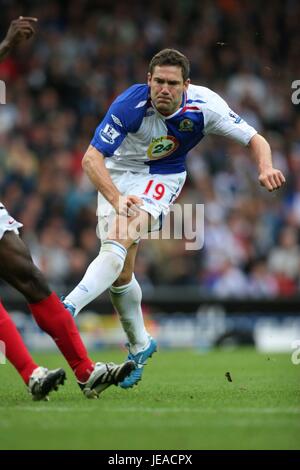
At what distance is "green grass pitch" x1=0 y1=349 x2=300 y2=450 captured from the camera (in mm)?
4629

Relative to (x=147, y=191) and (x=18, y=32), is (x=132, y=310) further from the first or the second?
(x=18, y=32)

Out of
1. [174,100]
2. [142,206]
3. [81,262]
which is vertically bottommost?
[142,206]

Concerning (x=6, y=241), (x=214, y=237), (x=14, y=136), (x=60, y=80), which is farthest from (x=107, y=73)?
(x=6, y=241)

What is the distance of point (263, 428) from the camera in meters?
4.98

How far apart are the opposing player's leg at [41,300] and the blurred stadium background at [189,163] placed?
697 centimetres

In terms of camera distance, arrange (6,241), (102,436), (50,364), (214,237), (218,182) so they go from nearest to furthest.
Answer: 1. (102,436)
2. (6,241)
3. (50,364)
4. (214,237)
5. (218,182)

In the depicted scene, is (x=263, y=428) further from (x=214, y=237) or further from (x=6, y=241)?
(x=214, y=237)

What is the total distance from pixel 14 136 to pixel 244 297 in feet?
13.7

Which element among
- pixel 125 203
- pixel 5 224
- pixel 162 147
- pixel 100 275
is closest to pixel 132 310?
pixel 100 275

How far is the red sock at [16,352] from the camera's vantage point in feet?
19.4

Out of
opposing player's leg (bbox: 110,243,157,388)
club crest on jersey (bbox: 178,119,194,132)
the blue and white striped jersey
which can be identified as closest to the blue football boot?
opposing player's leg (bbox: 110,243,157,388)

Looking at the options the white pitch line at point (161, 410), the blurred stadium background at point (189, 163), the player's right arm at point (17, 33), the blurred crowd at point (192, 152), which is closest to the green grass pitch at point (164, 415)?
the white pitch line at point (161, 410)

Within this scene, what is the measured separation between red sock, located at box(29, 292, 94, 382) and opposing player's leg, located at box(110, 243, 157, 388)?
0.97 meters

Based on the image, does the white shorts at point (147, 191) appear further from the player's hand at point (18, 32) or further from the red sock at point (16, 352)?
the player's hand at point (18, 32)
